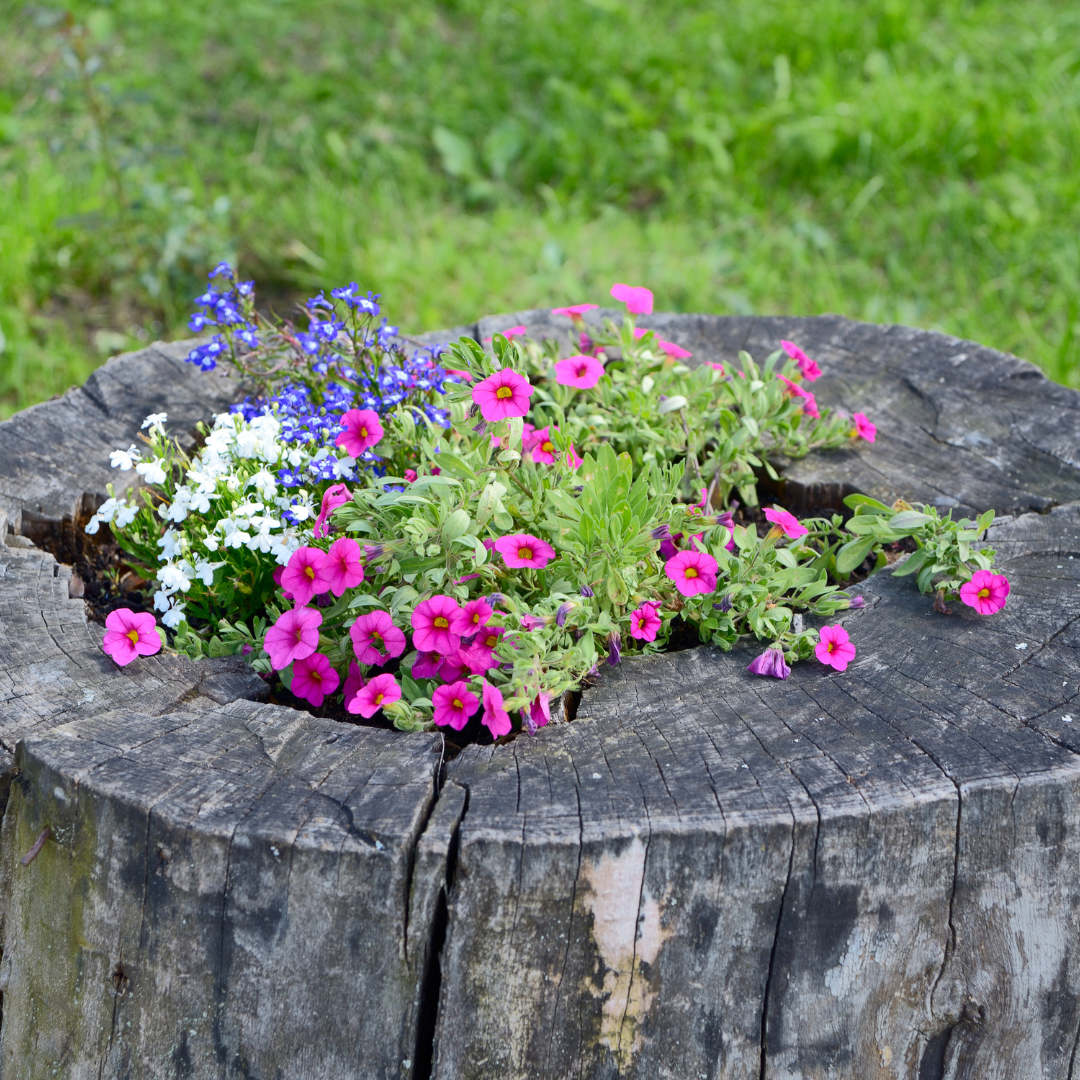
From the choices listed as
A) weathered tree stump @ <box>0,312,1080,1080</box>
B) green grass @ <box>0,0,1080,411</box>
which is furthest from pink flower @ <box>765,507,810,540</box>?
green grass @ <box>0,0,1080,411</box>

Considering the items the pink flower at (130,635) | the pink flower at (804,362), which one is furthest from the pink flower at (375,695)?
the pink flower at (804,362)

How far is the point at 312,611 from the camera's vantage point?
5.73ft

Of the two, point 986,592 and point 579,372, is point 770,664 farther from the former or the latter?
point 579,372

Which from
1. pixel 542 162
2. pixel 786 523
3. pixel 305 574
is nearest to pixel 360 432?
pixel 305 574

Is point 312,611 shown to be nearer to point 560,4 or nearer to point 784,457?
point 784,457

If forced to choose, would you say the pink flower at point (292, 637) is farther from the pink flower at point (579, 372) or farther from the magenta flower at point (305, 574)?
the pink flower at point (579, 372)

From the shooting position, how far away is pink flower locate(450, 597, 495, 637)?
5.47 ft

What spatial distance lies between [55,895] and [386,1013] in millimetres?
554

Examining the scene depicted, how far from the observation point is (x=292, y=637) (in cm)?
175

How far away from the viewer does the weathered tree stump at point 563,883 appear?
1.45m

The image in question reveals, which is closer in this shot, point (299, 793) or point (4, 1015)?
point (299, 793)

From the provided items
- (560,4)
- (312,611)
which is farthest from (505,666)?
(560,4)

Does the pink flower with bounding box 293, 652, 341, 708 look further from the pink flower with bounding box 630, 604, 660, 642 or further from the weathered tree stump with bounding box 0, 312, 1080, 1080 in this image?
the pink flower with bounding box 630, 604, 660, 642

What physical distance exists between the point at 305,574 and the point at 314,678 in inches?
7.5
